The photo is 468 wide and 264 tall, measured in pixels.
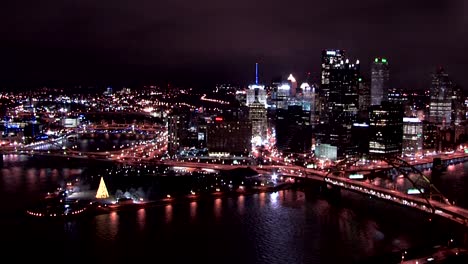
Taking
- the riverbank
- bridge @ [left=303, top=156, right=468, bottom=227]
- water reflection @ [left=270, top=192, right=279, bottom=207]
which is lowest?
water reflection @ [left=270, top=192, right=279, bottom=207]

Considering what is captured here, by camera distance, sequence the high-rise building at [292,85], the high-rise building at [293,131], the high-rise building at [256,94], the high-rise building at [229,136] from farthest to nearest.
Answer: the high-rise building at [292,85] < the high-rise building at [256,94] < the high-rise building at [293,131] < the high-rise building at [229,136]

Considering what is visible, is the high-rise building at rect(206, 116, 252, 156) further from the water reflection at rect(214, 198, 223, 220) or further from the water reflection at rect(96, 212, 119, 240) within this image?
the water reflection at rect(96, 212, 119, 240)

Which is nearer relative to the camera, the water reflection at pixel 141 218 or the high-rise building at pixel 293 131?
the water reflection at pixel 141 218

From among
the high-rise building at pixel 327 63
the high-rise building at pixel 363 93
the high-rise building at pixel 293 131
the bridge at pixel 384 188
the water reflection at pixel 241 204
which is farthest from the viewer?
the high-rise building at pixel 327 63

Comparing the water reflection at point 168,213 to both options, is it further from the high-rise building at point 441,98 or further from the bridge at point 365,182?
the high-rise building at point 441,98

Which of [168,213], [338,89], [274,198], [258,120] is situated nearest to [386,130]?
[258,120]

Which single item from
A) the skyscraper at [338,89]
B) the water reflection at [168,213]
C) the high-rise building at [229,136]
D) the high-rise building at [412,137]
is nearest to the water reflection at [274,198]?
the water reflection at [168,213]

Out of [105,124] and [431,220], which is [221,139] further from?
[105,124]

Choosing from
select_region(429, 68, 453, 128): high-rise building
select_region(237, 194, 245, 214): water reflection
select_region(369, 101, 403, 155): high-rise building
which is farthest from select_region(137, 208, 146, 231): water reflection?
select_region(429, 68, 453, 128): high-rise building
